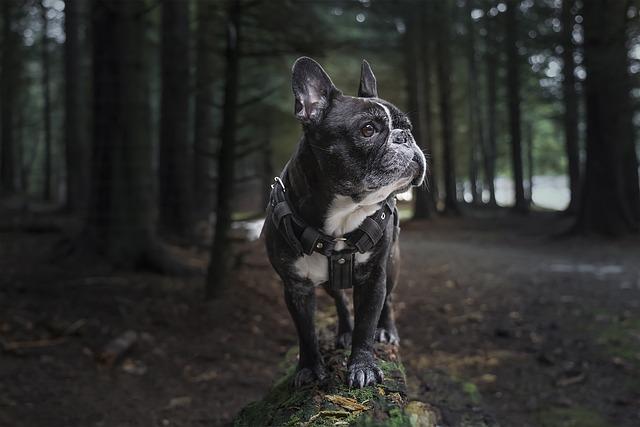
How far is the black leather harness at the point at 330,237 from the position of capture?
106 inches

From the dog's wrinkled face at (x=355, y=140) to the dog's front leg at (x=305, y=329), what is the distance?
2.18 feet

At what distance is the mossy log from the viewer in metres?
2.77

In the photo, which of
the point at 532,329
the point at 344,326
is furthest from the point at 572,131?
the point at 344,326

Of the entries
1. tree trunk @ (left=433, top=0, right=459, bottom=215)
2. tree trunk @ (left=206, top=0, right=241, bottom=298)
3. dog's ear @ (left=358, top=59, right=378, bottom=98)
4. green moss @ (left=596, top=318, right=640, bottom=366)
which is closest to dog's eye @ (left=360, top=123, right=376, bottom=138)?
dog's ear @ (left=358, top=59, right=378, bottom=98)

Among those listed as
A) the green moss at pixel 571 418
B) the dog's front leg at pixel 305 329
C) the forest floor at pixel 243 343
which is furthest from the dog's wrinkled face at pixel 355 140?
the green moss at pixel 571 418

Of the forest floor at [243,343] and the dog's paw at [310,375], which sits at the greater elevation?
the dog's paw at [310,375]

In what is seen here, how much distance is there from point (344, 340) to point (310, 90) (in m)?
1.75

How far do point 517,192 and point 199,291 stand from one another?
2160 centimetres

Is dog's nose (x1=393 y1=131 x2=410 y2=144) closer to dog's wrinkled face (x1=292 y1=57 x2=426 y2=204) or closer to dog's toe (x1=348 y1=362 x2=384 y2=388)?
dog's wrinkled face (x1=292 y1=57 x2=426 y2=204)

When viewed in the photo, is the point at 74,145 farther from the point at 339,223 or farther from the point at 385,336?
the point at 339,223

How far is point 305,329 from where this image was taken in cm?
309

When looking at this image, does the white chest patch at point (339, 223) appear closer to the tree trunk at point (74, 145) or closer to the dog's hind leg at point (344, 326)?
the dog's hind leg at point (344, 326)

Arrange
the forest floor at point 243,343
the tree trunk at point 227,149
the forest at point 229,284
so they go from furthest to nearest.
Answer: the tree trunk at point 227,149 < the forest at point 229,284 < the forest floor at point 243,343

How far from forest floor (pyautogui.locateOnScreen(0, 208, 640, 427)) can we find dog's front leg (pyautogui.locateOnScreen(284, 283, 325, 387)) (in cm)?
155
